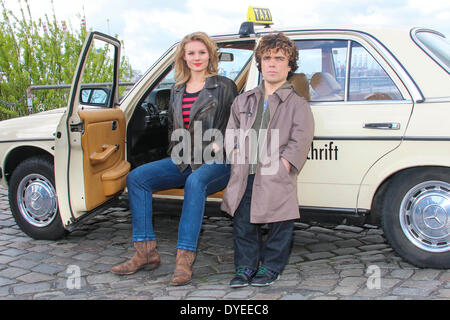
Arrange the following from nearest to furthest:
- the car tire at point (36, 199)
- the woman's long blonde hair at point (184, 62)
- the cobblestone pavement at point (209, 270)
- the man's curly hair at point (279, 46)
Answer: the cobblestone pavement at point (209, 270)
the man's curly hair at point (279, 46)
the woman's long blonde hair at point (184, 62)
the car tire at point (36, 199)

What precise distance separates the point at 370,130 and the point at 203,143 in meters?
1.26

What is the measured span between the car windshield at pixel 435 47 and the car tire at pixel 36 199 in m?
3.35

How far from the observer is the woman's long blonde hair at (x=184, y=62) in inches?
162

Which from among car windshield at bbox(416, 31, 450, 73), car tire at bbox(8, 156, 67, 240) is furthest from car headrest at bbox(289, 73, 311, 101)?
car tire at bbox(8, 156, 67, 240)

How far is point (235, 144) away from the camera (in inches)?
149

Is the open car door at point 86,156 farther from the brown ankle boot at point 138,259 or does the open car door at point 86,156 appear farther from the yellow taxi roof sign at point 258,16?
the yellow taxi roof sign at point 258,16

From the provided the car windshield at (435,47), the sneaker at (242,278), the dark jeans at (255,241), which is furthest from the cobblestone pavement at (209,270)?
the car windshield at (435,47)

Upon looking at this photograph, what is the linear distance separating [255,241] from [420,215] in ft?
4.04

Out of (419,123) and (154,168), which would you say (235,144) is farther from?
(419,123)

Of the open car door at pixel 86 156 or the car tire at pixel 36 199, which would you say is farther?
the car tire at pixel 36 199

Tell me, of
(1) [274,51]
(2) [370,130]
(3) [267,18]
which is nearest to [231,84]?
(1) [274,51]

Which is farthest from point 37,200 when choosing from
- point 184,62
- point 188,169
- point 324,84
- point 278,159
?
point 324,84
